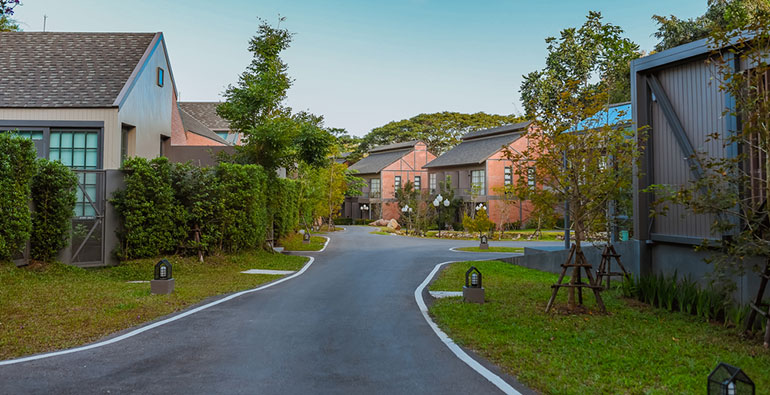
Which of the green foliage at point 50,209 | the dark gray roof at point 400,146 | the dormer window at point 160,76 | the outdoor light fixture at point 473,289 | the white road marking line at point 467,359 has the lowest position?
the white road marking line at point 467,359

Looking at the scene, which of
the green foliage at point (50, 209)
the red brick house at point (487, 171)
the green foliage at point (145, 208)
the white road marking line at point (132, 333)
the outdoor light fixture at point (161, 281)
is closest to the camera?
the white road marking line at point (132, 333)

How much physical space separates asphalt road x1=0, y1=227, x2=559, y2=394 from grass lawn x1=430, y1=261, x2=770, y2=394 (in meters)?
0.69

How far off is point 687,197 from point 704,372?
9.17 feet

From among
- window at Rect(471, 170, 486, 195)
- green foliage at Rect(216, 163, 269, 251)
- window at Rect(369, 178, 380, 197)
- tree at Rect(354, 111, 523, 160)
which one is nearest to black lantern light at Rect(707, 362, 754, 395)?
green foliage at Rect(216, 163, 269, 251)

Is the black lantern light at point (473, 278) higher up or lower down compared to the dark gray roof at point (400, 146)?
lower down

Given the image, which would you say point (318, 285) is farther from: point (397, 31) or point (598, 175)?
point (397, 31)

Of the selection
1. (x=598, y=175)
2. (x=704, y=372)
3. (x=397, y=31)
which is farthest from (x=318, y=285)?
(x=397, y=31)

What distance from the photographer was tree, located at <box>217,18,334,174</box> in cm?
2064

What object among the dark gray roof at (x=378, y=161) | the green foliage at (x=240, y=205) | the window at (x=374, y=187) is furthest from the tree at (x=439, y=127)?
the green foliage at (x=240, y=205)

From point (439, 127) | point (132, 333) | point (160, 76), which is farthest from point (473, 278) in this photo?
point (439, 127)

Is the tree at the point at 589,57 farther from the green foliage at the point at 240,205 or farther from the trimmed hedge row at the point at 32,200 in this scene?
the trimmed hedge row at the point at 32,200

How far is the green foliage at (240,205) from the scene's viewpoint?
16.5 m

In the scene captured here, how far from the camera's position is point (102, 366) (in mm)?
5938

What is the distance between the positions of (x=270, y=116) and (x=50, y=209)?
421 inches
